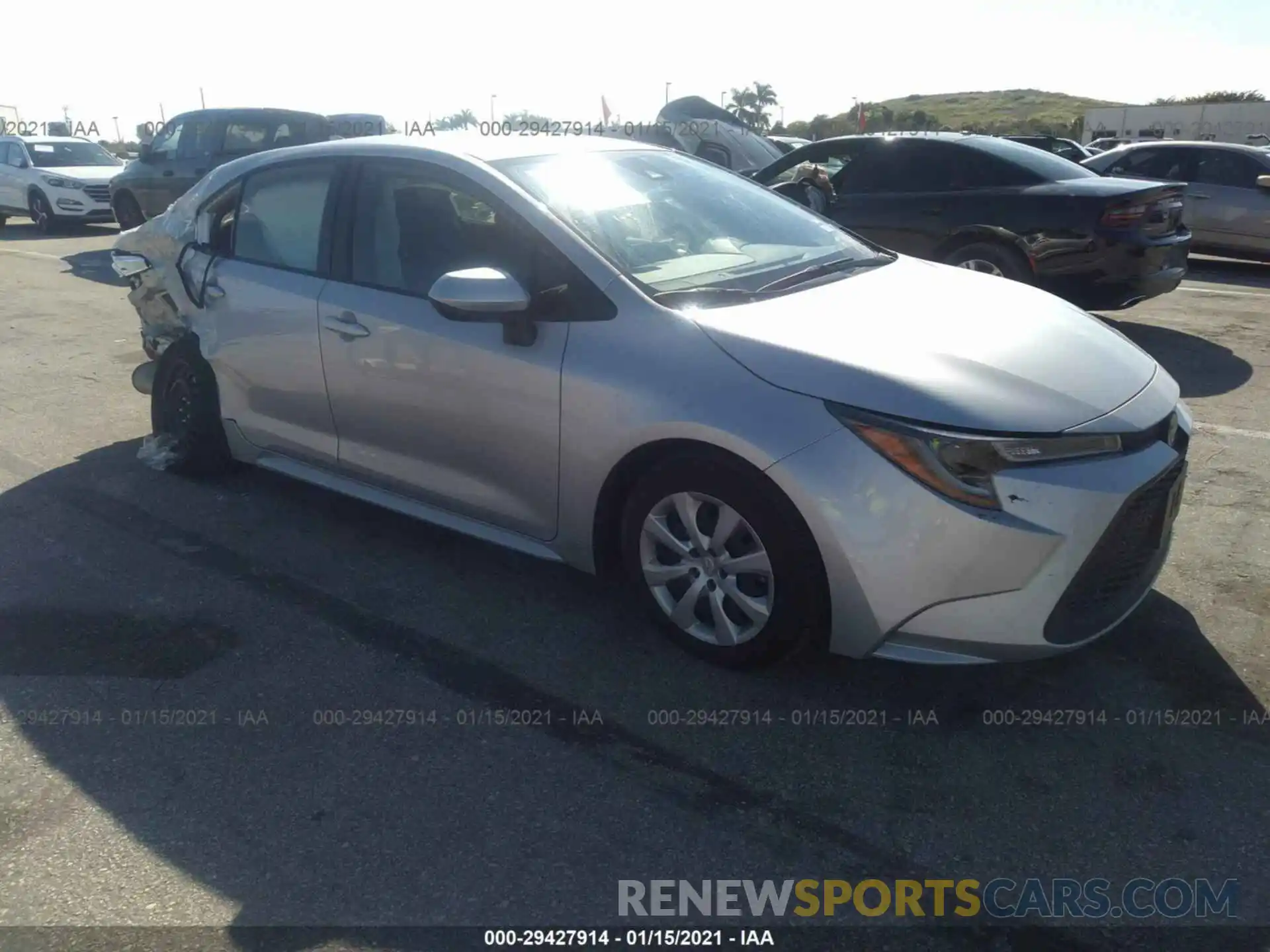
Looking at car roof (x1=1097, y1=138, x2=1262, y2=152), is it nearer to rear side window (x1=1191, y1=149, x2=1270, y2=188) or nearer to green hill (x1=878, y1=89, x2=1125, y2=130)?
rear side window (x1=1191, y1=149, x2=1270, y2=188)

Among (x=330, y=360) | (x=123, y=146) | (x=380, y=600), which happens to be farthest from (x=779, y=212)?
(x=123, y=146)

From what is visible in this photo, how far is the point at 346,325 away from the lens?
4.18 meters

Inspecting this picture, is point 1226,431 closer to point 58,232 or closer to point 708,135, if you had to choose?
point 708,135

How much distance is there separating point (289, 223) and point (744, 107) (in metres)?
63.7

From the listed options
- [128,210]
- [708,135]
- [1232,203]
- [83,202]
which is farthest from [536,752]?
[83,202]

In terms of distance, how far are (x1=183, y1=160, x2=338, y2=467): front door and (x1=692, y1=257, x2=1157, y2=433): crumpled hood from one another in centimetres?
188

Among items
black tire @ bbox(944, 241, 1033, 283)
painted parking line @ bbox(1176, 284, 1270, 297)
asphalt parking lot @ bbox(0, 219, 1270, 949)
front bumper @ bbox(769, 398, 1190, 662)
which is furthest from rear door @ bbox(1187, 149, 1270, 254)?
front bumper @ bbox(769, 398, 1190, 662)

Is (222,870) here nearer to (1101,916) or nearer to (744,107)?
(1101,916)

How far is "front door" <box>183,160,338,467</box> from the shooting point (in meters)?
4.44

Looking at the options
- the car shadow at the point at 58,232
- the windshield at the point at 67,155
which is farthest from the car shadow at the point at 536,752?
the windshield at the point at 67,155

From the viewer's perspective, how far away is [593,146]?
442 cm

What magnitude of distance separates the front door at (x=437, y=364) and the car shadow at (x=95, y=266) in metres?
8.41

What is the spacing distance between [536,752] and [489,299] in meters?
1.44

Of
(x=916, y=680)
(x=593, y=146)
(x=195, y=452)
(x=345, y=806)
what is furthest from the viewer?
(x=195, y=452)
